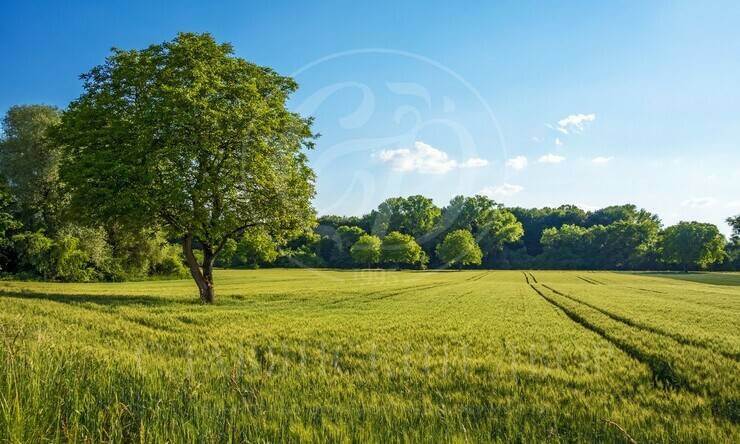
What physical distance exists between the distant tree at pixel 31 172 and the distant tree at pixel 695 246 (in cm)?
14024

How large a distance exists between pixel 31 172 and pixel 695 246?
471 ft

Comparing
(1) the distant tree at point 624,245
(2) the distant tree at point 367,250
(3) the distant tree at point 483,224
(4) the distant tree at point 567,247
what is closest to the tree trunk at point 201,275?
(2) the distant tree at point 367,250

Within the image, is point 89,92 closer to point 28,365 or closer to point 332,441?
point 28,365

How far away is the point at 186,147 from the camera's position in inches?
923

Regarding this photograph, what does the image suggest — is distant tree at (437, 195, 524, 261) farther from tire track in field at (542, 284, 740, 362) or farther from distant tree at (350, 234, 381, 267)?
tire track in field at (542, 284, 740, 362)

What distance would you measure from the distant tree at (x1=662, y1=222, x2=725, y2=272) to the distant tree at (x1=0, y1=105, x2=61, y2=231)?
14024 centimetres

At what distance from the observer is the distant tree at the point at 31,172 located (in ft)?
147

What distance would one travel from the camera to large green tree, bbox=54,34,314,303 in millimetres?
22777

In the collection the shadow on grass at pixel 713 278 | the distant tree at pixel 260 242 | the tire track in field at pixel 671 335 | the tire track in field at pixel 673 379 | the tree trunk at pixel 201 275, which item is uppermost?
the distant tree at pixel 260 242

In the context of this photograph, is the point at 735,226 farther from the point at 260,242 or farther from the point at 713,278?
the point at 260,242

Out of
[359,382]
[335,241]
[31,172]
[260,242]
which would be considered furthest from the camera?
[335,241]

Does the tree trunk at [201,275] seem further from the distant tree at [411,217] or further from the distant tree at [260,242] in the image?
the distant tree at [411,217]

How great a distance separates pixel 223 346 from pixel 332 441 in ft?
25.3

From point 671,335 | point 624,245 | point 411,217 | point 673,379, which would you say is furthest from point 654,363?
point 624,245
